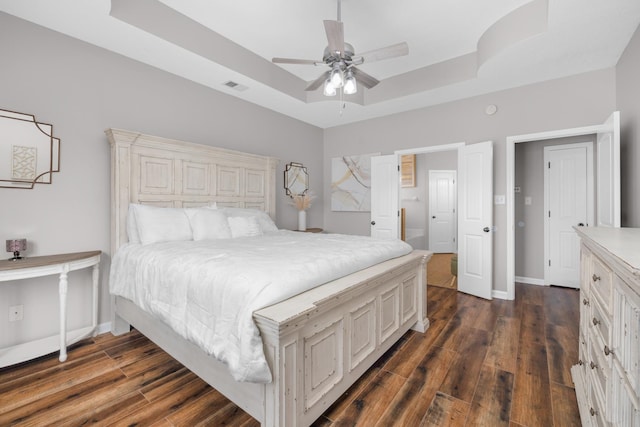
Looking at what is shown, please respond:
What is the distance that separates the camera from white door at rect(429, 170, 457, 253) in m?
6.92

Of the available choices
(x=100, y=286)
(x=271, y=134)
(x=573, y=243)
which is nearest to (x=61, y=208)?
(x=100, y=286)

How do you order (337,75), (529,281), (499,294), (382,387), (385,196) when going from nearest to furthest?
(382,387) → (337,75) → (499,294) → (529,281) → (385,196)

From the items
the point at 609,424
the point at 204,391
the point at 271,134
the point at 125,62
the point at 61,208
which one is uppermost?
the point at 125,62

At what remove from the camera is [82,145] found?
2.64 m

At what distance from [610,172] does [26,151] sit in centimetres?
504

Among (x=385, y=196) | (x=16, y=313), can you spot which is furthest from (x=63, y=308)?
(x=385, y=196)

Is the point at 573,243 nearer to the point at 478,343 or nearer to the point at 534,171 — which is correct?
the point at 534,171

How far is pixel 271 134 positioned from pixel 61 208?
2.73 m

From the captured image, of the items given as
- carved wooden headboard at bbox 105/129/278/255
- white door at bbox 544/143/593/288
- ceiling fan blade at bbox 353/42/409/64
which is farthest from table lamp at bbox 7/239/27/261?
white door at bbox 544/143/593/288

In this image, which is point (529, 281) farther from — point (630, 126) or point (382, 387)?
point (382, 387)

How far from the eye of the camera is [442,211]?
697 centimetres

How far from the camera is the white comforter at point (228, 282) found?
136 cm

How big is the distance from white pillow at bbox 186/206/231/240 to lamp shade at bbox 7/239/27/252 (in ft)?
3.89

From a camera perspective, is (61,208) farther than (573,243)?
No
